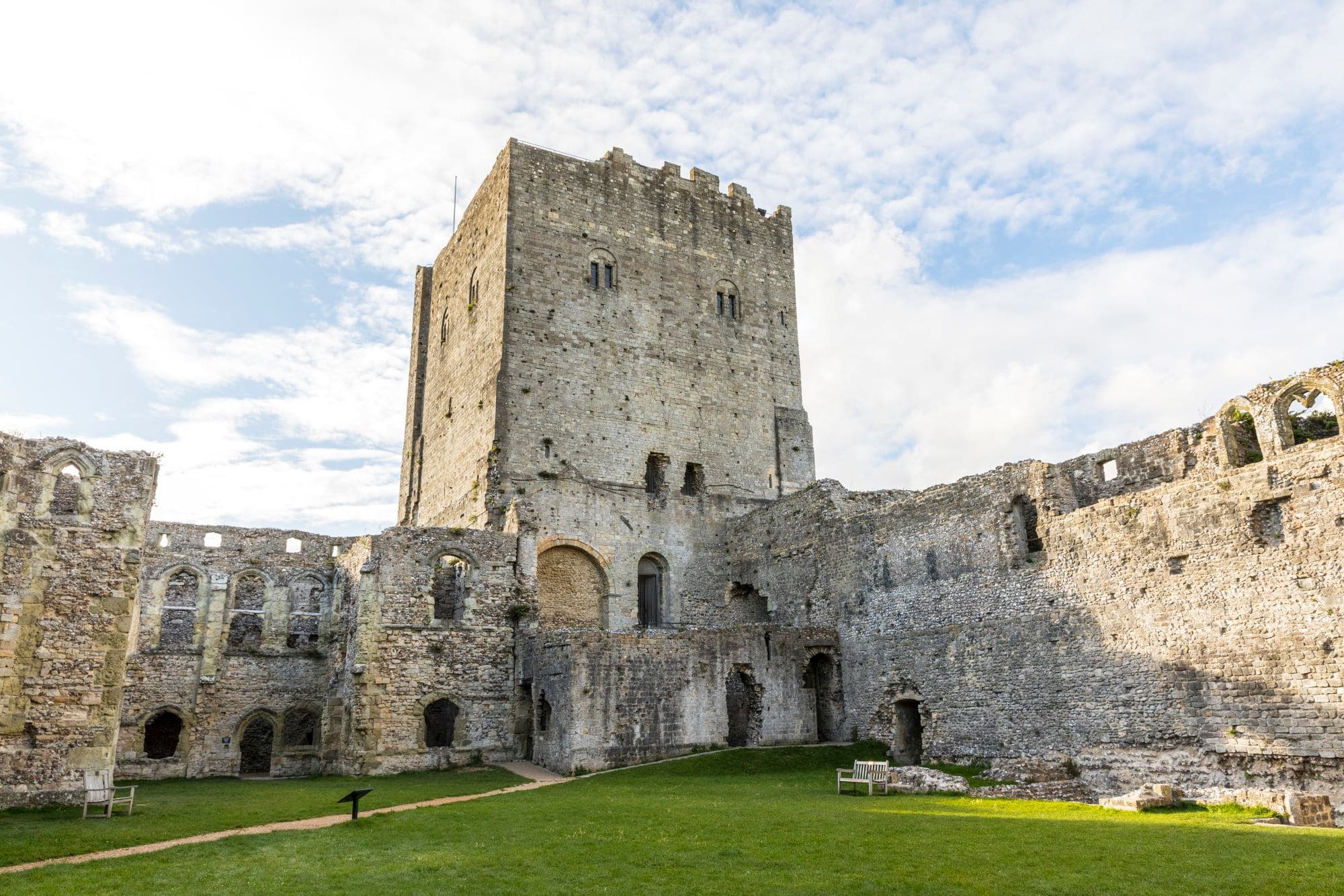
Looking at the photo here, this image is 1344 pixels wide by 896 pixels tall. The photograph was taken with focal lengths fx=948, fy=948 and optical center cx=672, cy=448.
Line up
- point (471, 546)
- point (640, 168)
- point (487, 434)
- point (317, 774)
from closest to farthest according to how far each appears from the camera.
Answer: point (317, 774)
point (471, 546)
point (487, 434)
point (640, 168)

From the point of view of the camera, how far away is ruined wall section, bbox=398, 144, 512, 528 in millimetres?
30516

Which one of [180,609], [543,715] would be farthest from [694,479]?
[180,609]

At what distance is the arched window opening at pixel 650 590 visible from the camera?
1187 inches

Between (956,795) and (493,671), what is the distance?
12.5 metres

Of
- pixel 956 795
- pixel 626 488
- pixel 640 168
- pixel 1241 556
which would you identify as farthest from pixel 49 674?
pixel 640 168

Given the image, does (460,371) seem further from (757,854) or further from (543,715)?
(757,854)

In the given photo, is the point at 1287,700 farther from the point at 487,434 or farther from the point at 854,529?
the point at 487,434

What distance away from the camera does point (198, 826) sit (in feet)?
44.5

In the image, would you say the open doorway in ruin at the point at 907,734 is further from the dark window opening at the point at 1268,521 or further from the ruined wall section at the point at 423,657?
the ruined wall section at the point at 423,657

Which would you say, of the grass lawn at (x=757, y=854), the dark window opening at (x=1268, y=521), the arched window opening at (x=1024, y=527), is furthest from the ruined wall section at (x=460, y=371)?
the dark window opening at (x=1268, y=521)

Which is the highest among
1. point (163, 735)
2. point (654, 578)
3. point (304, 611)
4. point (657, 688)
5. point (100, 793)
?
point (654, 578)

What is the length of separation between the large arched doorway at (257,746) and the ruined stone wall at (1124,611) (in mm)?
17385

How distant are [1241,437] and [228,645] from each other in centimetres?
2711

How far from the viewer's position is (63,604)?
52.1ft
